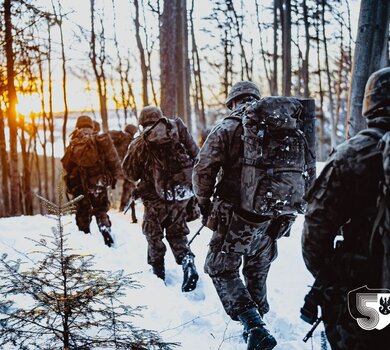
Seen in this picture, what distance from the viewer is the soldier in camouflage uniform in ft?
6.56

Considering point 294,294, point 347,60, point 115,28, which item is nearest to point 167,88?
point 294,294

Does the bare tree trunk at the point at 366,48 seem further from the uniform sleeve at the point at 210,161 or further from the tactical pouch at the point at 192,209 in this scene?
the uniform sleeve at the point at 210,161

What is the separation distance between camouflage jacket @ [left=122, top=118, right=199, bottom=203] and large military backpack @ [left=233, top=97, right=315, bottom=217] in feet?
6.11

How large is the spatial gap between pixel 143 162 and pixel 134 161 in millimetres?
117

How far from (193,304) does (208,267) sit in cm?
97

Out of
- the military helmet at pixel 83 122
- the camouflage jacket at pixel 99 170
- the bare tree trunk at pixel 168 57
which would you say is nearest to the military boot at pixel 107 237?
the camouflage jacket at pixel 99 170

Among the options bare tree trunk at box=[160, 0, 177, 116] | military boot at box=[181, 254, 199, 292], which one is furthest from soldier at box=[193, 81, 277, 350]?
bare tree trunk at box=[160, 0, 177, 116]

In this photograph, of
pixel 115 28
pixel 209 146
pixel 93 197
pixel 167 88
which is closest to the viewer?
pixel 209 146

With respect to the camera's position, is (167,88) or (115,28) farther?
(115,28)

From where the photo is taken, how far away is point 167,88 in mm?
8898

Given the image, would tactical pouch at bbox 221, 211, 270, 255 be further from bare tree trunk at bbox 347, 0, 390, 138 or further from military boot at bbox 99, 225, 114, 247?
military boot at bbox 99, 225, 114, 247

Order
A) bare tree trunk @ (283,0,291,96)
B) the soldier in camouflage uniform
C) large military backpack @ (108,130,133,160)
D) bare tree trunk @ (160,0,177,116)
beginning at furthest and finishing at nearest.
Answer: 1. bare tree trunk @ (283,0,291,96)
2. large military backpack @ (108,130,133,160)
3. bare tree trunk @ (160,0,177,116)
4. the soldier in camouflage uniform

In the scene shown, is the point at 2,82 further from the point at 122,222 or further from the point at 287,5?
the point at 287,5

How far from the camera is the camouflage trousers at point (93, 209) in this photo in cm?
735
